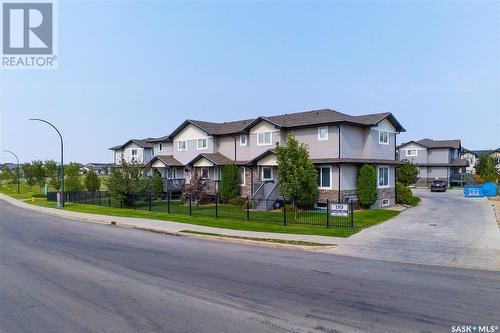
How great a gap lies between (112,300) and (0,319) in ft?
6.30

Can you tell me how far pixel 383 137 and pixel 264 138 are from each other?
969 cm

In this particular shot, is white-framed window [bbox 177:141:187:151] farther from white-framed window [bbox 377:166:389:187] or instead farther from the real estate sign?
the real estate sign

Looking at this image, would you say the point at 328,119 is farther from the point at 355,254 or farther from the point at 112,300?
the point at 112,300

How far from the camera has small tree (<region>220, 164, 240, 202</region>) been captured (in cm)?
3362

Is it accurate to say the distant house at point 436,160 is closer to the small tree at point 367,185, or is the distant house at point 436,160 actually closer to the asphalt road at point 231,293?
the small tree at point 367,185

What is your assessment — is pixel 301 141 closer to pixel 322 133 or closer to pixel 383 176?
pixel 322 133

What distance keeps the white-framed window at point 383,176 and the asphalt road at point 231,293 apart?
17.6 m

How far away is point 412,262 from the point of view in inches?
485

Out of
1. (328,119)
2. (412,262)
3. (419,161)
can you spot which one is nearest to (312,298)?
(412,262)

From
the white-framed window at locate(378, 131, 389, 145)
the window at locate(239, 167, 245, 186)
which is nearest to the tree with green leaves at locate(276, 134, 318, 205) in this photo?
the white-framed window at locate(378, 131, 389, 145)

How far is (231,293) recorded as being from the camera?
8.43m

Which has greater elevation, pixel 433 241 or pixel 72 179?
pixel 72 179

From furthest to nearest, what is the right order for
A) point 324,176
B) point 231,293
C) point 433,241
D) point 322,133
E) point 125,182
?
point 125,182 < point 322,133 < point 324,176 < point 433,241 < point 231,293

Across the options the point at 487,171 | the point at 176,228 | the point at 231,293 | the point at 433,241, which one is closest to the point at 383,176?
the point at 433,241
